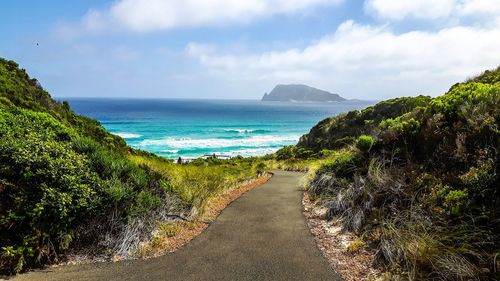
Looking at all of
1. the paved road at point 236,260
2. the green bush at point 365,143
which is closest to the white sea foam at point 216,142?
the green bush at point 365,143

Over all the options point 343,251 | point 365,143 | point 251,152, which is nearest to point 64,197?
point 343,251

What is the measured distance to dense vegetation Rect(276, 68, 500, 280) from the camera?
5.52m

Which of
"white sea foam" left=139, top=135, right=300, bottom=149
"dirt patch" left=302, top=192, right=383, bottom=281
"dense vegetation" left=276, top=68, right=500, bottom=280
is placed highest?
"dense vegetation" left=276, top=68, right=500, bottom=280

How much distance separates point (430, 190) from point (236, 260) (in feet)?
13.7

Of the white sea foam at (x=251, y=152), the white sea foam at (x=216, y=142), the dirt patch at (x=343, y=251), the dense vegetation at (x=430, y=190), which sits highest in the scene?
the dense vegetation at (x=430, y=190)

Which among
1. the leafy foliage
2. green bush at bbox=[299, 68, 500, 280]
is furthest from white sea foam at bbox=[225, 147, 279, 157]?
the leafy foliage

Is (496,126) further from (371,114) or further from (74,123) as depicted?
(371,114)

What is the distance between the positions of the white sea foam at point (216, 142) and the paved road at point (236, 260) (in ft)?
167

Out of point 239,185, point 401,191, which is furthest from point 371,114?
point 401,191

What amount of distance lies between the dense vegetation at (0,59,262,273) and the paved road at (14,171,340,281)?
0.52 metres

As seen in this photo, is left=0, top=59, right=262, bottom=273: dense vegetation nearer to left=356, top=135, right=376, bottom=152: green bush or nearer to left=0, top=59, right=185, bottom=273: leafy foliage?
left=0, top=59, right=185, bottom=273: leafy foliage

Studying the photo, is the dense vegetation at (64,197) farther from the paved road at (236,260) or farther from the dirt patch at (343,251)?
the dirt patch at (343,251)

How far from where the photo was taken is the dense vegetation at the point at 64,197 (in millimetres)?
6137

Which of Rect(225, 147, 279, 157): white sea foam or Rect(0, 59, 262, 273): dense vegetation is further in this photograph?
Rect(225, 147, 279, 157): white sea foam
